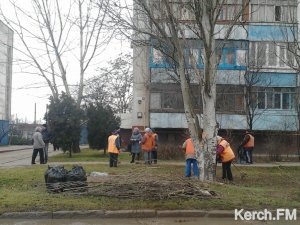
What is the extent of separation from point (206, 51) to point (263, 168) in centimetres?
824

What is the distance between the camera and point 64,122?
26.6m

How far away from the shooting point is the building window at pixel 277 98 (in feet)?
106

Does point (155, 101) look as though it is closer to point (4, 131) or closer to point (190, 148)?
point (190, 148)

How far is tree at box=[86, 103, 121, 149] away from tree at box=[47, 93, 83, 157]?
102 cm

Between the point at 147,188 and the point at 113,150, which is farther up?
the point at 113,150

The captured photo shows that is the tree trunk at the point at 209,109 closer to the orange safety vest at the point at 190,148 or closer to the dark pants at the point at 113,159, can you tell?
the orange safety vest at the point at 190,148

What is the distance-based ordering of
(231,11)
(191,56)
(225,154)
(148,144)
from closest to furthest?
(191,56)
(225,154)
(231,11)
(148,144)

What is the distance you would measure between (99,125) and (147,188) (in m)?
17.3

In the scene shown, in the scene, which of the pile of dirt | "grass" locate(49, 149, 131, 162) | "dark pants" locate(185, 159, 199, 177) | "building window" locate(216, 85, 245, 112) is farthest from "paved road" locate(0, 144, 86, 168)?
"building window" locate(216, 85, 245, 112)

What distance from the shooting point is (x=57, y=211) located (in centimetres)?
983

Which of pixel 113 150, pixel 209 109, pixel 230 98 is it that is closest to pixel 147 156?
pixel 113 150

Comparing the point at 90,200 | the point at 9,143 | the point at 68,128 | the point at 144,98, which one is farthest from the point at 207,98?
the point at 9,143

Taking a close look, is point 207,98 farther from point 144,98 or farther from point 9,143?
point 9,143

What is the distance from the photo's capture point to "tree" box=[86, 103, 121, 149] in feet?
91.9
